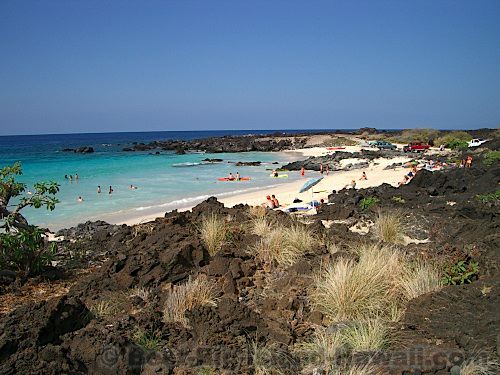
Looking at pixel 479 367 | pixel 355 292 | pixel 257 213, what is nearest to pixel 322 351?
pixel 355 292

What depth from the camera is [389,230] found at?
8.20 metres

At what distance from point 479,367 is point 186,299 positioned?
3.02m

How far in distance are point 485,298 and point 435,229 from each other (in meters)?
4.65

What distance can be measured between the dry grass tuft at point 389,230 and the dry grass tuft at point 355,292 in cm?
285

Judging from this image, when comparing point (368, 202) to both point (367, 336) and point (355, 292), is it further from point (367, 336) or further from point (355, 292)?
point (367, 336)

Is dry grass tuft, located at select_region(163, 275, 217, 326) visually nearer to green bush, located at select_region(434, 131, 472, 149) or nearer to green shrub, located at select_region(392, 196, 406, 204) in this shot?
green shrub, located at select_region(392, 196, 406, 204)

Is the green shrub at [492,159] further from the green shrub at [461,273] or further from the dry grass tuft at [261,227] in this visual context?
the green shrub at [461,273]

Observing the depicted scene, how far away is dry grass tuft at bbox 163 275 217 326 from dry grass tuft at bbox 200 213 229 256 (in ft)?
5.59

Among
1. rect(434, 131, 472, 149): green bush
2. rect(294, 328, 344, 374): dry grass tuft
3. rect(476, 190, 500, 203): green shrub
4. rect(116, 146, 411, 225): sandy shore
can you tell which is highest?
rect(434, 131, 472, 149): green bush

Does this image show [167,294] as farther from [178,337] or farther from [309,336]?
[309,336]

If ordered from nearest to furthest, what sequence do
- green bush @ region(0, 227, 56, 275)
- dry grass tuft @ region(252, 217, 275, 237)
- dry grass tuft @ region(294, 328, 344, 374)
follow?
dry grass tuft @ region(294, 328, 344, 374) < green bush @ region(0, 227, 56, 275) < dry grass tuft @ region(252, 217, 275, 237)

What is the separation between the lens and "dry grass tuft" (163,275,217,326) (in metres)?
4.65

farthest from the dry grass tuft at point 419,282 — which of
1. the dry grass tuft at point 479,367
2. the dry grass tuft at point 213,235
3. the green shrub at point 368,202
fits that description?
the green shrub at point 368,202

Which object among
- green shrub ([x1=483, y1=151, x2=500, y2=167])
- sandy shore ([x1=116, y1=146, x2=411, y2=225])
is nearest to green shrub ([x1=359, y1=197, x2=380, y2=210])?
sandy shore ([x1=116, y1=146, x2=411, y2=225])
